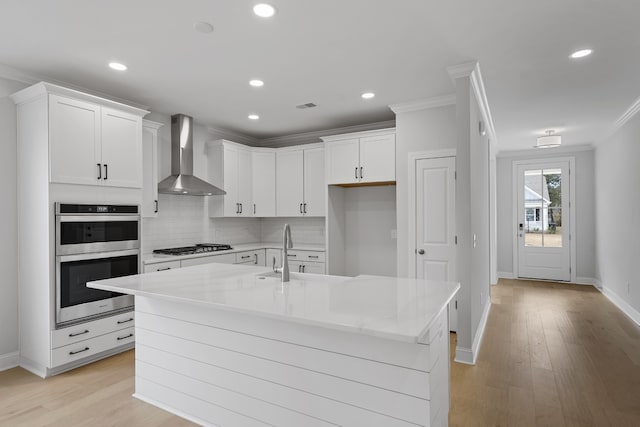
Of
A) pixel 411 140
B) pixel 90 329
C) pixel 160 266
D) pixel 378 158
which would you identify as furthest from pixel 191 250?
pixel 411 140

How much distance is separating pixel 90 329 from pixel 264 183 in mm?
3102

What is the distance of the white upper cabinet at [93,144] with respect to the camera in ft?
10.2

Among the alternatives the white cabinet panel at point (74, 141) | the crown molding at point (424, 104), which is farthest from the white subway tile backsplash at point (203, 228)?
the crown molding at point (424, 104)

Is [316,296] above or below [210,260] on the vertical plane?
above

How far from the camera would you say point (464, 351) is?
3330 mm

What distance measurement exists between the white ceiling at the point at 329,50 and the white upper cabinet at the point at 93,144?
356 millimetres

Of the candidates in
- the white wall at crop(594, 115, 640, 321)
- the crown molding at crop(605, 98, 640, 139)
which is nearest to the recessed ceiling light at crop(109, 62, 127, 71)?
the crown molding at crop(605, 98, 640, 139)

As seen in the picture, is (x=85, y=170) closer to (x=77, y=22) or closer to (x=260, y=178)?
(x=77, y=22)

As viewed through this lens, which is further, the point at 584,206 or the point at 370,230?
the point at 584,206

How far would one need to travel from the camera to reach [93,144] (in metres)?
3.38

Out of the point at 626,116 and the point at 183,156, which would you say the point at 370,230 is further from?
the point at 626,116

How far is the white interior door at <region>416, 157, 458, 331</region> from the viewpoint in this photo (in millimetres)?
4062

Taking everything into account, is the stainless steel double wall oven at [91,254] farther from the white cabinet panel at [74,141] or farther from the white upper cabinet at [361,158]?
the white upper cabinet at [361,158]

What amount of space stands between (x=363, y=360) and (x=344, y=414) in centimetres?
32
